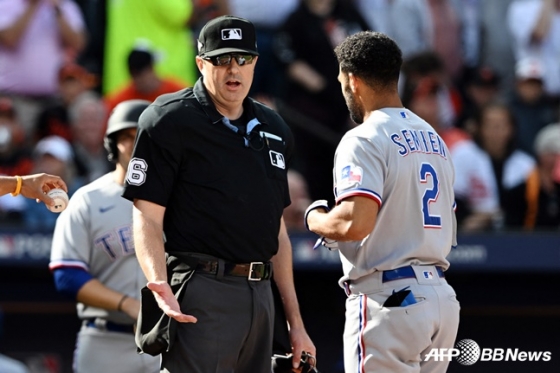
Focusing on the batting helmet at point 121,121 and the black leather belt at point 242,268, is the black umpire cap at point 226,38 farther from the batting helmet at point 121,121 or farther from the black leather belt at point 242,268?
the batting helmet at point 121,121

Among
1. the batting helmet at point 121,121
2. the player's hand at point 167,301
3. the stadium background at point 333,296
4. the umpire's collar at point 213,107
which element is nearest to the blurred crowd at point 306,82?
the stadium background at point 333,296

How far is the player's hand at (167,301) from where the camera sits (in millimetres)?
3154

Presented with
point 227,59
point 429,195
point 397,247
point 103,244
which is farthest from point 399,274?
point 103,244

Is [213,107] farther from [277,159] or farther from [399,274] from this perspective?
[399,274]

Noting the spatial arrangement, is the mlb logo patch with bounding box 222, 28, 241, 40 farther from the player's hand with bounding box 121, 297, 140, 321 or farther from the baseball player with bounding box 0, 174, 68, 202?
the player's hand with bounding box 121, 297, 140, 321

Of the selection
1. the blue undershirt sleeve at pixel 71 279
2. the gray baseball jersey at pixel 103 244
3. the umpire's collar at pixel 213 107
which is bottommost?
the blue undershirt sleeve at pixel 71 279

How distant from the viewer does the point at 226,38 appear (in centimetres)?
340

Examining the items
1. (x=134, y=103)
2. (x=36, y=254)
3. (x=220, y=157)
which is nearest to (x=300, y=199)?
(x=36, y=254)

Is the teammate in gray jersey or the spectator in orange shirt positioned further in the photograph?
the spectator in orange shirt

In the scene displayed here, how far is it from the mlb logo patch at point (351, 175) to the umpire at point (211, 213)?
0.27 meters

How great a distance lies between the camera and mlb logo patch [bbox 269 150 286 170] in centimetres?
351

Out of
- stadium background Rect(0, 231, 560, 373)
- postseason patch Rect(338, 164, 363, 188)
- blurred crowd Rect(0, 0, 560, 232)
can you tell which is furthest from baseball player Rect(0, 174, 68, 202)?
blurred crowd Rect(0, 0, 560, 232)

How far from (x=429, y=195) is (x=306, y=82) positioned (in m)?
4.04

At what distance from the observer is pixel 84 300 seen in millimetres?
4246
